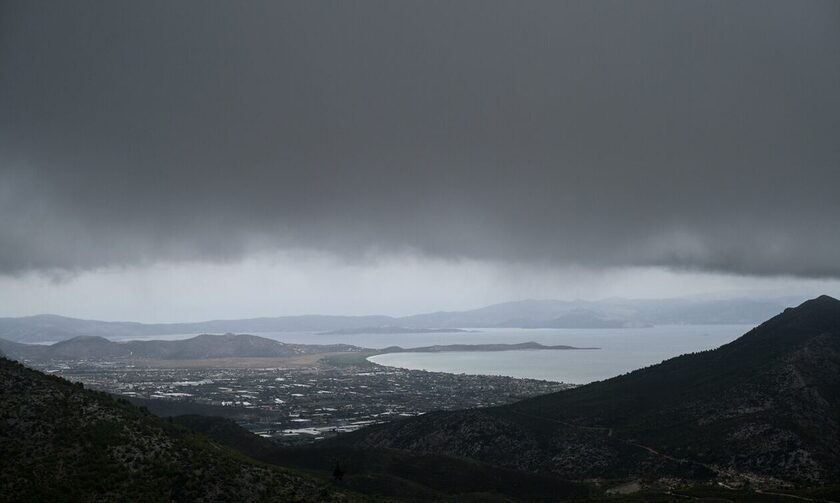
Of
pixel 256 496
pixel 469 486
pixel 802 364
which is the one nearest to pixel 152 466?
pixel 256 496

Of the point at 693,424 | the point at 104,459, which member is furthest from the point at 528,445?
the point at 104,459

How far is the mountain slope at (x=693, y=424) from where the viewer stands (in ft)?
317

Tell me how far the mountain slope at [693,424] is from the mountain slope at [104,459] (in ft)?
203

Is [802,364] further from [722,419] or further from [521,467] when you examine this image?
[521,467]

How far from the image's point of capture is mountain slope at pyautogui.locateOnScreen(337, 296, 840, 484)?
317 feet

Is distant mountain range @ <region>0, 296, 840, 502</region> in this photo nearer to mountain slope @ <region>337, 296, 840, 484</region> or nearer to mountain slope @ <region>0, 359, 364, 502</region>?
mountain slope @ <region>0, 359, 364, 502</region>

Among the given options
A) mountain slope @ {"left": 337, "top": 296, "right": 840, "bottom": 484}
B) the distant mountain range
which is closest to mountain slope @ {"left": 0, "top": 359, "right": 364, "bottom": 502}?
the distant mountain range

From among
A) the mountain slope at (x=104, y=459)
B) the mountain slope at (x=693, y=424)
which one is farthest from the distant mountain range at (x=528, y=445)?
the mountain slope at (x=693, y=424)

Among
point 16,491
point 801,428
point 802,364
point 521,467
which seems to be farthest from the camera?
point 802,364

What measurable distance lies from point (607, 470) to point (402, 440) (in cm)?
4198

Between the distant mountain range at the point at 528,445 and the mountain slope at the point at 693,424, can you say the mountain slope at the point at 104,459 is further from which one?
the mountain slope at the point at 693,424

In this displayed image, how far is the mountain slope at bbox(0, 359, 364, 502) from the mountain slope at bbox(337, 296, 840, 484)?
6200cm

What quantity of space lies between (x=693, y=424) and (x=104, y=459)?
100 metres

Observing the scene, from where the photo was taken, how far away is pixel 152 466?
55.1 m
